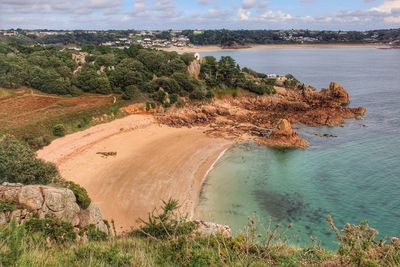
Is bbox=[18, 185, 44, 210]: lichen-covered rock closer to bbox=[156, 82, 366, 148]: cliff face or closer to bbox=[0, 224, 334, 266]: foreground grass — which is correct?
bbox=[0, 224, 334, 266]: foreground grass

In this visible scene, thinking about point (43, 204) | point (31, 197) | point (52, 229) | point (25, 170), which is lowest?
point (25, 170)

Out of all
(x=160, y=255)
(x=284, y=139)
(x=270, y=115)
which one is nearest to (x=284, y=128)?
(x=284, y=139)

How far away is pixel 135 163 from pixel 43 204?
14637mm

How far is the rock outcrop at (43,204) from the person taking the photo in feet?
46.9

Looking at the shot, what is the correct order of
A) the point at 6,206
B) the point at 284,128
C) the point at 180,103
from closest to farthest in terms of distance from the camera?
the point at 6,206
the point at 284,128
the point at 180,103

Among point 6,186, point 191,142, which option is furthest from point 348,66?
point 6,186

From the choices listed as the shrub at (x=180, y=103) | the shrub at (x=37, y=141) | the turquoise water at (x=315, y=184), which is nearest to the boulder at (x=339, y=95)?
the turquoise water at (x=315, y=184)

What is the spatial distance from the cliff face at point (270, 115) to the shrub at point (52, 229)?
25.6m

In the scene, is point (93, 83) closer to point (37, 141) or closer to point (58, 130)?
point (58, 130)

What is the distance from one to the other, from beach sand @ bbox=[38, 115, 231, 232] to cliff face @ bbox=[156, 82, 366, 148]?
3149mm

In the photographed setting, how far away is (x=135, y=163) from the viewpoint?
2958 centimetres

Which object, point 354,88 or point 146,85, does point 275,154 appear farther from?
point 354,88

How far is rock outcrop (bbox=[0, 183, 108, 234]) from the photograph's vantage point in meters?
14.3

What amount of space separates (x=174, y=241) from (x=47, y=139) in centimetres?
2665
